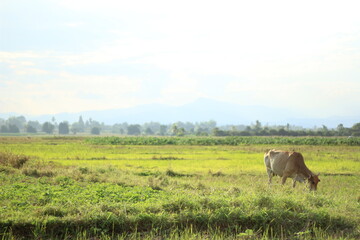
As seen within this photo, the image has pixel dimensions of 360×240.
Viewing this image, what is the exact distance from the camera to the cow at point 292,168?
1457 cm

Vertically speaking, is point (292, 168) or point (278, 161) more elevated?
point (278, 161)

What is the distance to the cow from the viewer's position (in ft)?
47.8

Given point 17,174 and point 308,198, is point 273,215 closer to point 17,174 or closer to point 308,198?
point 308,198

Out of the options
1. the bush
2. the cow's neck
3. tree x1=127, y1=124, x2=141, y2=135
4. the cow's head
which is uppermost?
tree x1=127, y1=124, x2=141, y2=135

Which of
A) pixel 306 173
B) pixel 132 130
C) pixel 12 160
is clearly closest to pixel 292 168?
pixel 306 173

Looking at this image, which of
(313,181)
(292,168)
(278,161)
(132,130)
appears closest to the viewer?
(313,181)

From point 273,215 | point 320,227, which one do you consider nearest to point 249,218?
point 273,215

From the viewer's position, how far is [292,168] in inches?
597

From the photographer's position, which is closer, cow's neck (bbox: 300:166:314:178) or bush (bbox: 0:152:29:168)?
cow's neck (bbox: 300:166:314:178)

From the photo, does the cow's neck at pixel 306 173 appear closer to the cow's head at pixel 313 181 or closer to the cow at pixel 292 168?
the cow at pixel 292 168

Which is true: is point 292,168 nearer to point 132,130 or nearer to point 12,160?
point 12,160

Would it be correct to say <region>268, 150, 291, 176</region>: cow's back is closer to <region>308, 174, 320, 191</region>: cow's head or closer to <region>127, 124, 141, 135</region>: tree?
<region>308, 174, 320, 191</region>: cow's head

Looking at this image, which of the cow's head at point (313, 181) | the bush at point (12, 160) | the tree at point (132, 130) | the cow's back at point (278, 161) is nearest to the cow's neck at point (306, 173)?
the cow's head at point (313, 181)

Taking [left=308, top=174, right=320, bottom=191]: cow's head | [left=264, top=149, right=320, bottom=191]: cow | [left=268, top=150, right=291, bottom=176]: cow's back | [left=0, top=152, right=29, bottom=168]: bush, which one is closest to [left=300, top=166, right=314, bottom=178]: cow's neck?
[left=264, top=149, right=320, bottom=191]: cow
